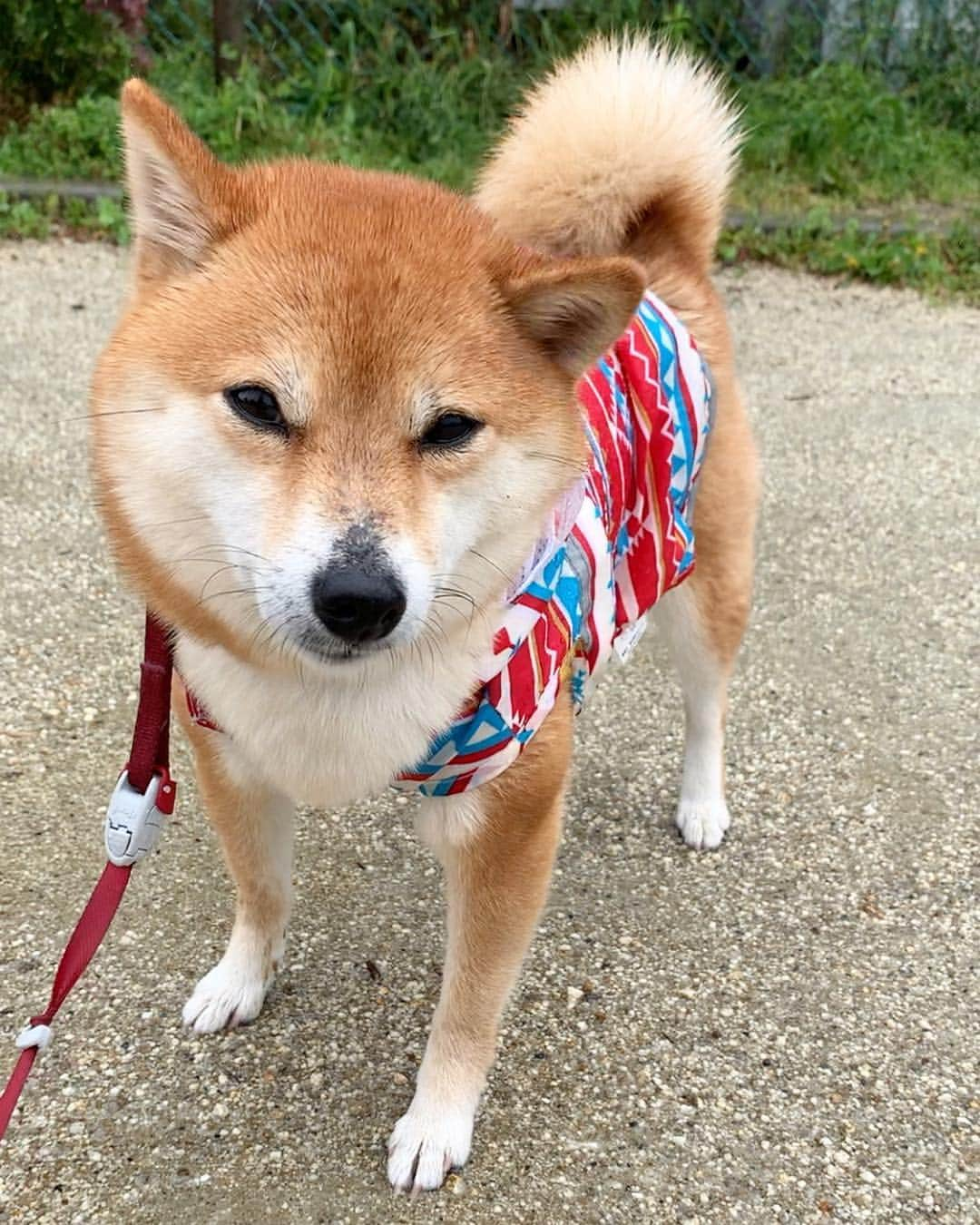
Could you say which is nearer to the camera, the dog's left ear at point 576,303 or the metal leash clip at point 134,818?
the dog's left ear at point 576,303

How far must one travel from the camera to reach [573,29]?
5852 millimetres

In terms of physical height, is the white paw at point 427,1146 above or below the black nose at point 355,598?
below

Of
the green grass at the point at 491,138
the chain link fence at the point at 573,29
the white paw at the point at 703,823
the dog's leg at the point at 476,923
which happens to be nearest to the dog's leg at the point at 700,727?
the white paw at the point at 703,823

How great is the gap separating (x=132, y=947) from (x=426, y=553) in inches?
45.3

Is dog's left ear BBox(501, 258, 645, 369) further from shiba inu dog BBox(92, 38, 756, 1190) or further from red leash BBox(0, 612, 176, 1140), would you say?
red leash BBox(0, 612, 176, 1140)

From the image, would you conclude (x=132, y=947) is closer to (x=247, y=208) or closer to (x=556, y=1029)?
(x=556, y=1029)

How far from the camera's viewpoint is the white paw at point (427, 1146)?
1708 millimetres

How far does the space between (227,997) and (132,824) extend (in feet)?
1.67

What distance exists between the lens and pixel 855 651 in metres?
3.04

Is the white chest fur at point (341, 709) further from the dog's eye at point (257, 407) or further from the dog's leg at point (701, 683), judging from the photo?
the dog's leg at point (701, 683)

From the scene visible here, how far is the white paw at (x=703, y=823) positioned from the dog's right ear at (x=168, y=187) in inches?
60.9

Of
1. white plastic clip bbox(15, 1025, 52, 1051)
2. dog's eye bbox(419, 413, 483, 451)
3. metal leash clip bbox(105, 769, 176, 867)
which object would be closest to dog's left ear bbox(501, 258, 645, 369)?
dog's eye bbox(419, 413, 483, 451)

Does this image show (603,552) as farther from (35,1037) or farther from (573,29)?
(573,29)

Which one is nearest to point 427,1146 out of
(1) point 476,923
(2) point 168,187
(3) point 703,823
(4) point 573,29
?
(1) point 476,923
